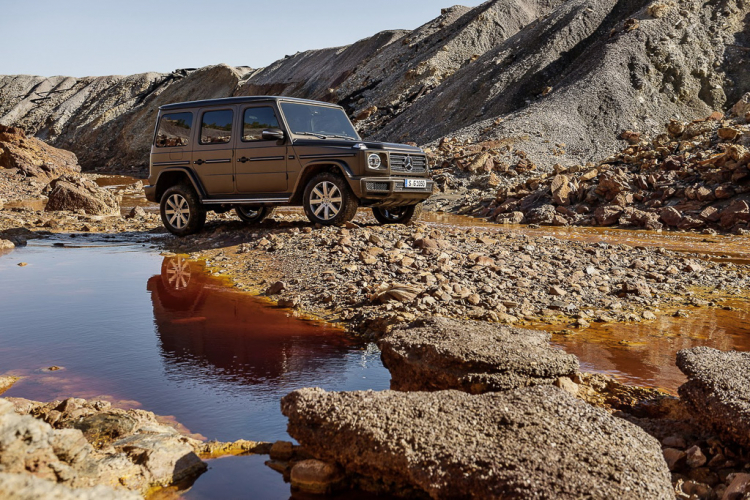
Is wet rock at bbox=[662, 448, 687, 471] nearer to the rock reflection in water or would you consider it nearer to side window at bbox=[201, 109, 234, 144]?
the rock reflection in water

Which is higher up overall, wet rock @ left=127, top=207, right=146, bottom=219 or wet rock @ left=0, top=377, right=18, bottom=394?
wet rock @ left=127, top=207, right=146, bottom=219

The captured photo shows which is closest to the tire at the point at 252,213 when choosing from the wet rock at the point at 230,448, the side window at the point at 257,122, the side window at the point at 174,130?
the side window at the point at 174,130

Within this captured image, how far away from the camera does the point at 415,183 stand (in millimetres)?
10703

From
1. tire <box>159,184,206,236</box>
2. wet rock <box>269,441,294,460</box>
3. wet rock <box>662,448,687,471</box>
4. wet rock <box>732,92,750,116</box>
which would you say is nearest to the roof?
tire <box>159,184,206,236</box>

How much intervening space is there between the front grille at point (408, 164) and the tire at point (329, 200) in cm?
86

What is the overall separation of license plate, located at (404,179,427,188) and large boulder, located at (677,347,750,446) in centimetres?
659

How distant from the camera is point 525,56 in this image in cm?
3234

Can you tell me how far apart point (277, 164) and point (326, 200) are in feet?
Answer: 3.42

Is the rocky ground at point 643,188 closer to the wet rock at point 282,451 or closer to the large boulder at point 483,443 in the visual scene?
the large boulder at point 483,443

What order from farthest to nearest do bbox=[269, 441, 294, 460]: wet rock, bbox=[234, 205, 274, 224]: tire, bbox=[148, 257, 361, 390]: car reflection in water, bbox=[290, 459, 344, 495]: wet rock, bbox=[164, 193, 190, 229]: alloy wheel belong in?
bbox=[234, 205, 274, 224]: tire → bbox=[164, 193, 190, 229]: alloy wheel → bbox=[148, 257, 361, 390]: car reflection in water → bbox=[269, 441, 294, 460]: wet rock → bbox=[290, 459, 344, 495]: wet rock

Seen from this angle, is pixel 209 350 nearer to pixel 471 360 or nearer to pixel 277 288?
pixel 277 288

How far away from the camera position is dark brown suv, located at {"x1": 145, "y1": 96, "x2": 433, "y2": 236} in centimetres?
1023

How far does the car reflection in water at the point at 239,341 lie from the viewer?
5055 millimetres

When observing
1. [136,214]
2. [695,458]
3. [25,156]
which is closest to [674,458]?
[695,458]
